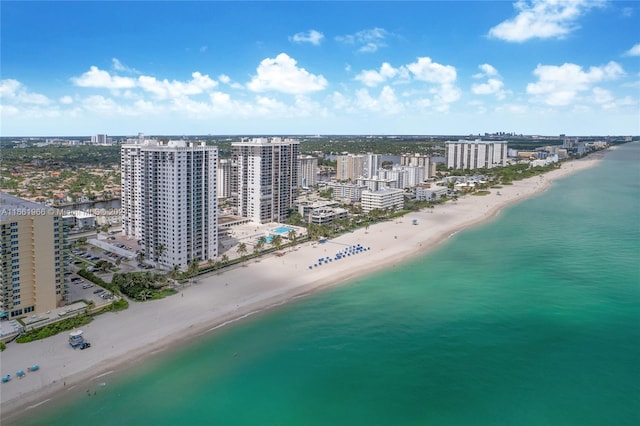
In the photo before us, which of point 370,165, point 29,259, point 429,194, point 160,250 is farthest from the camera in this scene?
point 370,165

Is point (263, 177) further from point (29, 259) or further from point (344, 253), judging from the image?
point (29, 259)

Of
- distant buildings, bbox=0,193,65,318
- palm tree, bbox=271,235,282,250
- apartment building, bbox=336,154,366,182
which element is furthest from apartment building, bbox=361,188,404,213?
distant buildings, bbox=0,193,65,318

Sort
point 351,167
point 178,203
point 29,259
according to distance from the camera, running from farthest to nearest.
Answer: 1. point 351,167
2. point 178,203
3. point 29,259

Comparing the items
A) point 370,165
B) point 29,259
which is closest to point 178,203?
point 29,259

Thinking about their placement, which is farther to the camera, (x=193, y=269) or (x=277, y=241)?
(x=277, y=241)

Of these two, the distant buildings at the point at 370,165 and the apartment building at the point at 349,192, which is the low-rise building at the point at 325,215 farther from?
the distant buildings at the point at 370,165

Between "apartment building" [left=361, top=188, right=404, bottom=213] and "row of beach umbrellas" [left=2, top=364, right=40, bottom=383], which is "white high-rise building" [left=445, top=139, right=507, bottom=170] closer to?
"apartment building" [left=361, top=188, right=404, bottom=213]

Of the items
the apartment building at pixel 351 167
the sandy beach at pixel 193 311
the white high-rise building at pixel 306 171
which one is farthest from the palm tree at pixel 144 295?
the apartment building at pixel 351 167
